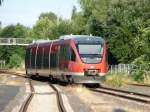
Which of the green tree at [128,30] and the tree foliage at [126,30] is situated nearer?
the tree foliage at [126,30]

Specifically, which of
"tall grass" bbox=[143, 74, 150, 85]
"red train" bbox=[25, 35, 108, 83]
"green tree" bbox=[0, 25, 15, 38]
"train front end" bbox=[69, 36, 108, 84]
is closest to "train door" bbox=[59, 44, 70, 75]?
"red train" bbox=[25, 35, 108, 83]

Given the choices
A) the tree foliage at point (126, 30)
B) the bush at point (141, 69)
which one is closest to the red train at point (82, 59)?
the bush at point (141, 69)

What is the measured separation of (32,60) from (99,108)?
28.4 meters

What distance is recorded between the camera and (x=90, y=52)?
113 feet

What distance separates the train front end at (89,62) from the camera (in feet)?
112

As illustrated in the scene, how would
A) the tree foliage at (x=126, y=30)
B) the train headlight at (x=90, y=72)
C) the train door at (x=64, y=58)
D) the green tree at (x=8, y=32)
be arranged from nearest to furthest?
the train headlight at (x=90, y=72) → the train door at (x=64, y=58) → the tree foliage at (x=126, y=30) → the green tree at (x=8, y=32)

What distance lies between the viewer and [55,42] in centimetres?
3950

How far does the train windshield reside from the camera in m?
34.4

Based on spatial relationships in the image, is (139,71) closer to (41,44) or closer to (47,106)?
(41,44)

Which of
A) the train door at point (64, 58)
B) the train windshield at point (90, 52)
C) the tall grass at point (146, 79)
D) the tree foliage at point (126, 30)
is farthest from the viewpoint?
the tree foliage at point (126, 30)

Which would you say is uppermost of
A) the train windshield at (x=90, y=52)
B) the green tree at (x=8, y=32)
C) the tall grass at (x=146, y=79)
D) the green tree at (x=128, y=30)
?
the green tree at (x=8, y=32)

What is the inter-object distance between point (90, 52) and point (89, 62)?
25.0 inches

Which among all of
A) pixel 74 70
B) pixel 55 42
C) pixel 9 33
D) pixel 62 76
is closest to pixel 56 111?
pixel 74 70

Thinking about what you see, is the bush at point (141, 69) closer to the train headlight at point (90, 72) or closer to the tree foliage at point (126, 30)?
the tree foliage at point (126, 30)
